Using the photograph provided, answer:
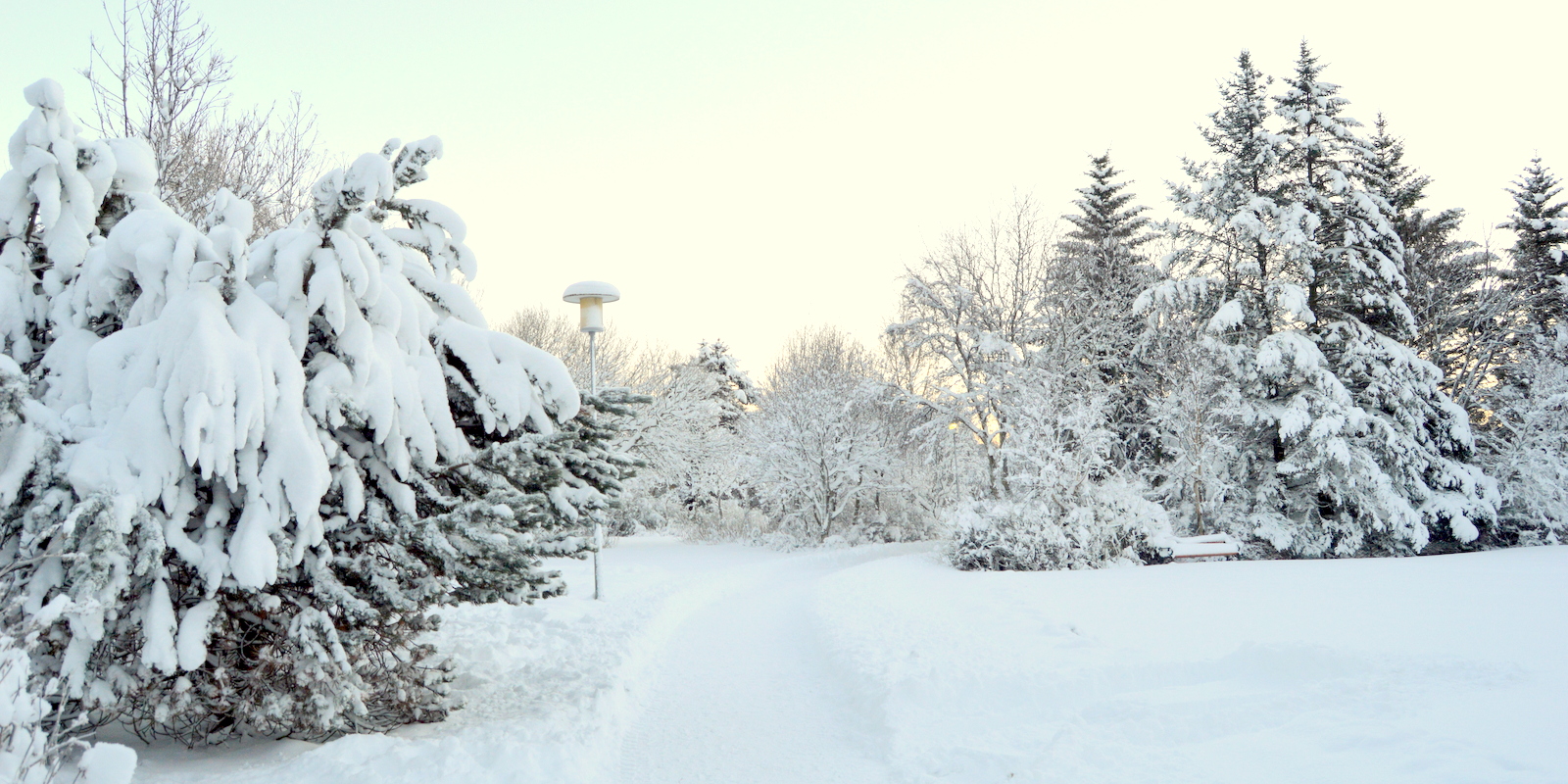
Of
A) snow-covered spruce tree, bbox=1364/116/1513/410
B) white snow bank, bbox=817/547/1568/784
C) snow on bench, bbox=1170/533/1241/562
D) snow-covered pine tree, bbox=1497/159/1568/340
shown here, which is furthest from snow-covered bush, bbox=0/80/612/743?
snow-covered pine tree, bbox=1497/159/1568/340

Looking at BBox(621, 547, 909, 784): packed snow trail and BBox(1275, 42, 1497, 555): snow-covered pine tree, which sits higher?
BBox(1275, 42, 1497, 555): snow-covered pine tree

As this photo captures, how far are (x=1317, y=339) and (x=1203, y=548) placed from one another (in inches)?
260

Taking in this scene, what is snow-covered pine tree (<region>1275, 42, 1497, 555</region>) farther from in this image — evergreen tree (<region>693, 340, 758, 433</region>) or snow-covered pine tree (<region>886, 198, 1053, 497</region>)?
evergreen tree (<region>693, 340, 758, 433</region>)

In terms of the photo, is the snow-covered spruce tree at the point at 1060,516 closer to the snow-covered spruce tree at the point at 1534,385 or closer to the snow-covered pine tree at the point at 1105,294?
the snow-covered pine tree at the point at 1105,294

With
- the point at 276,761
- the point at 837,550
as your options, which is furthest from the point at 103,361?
the point at 837,550

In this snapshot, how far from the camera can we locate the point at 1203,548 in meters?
15.0

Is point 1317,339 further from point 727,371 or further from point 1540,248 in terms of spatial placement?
point 727,371

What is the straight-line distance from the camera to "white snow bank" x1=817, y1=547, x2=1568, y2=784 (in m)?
3.98

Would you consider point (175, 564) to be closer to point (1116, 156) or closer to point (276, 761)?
point (276, 761)

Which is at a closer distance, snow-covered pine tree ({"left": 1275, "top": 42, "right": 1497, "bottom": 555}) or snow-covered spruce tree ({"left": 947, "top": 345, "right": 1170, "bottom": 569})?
snow-covered spruce tree ({"left": 947, "top": 345, "right": 1170, "bottom": 569})

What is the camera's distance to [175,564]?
3.77 metres

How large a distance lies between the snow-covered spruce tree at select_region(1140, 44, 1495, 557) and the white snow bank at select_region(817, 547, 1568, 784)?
719 centimetres

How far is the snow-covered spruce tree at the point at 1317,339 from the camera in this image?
1673cm

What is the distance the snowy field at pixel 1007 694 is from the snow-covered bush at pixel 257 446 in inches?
22.5
